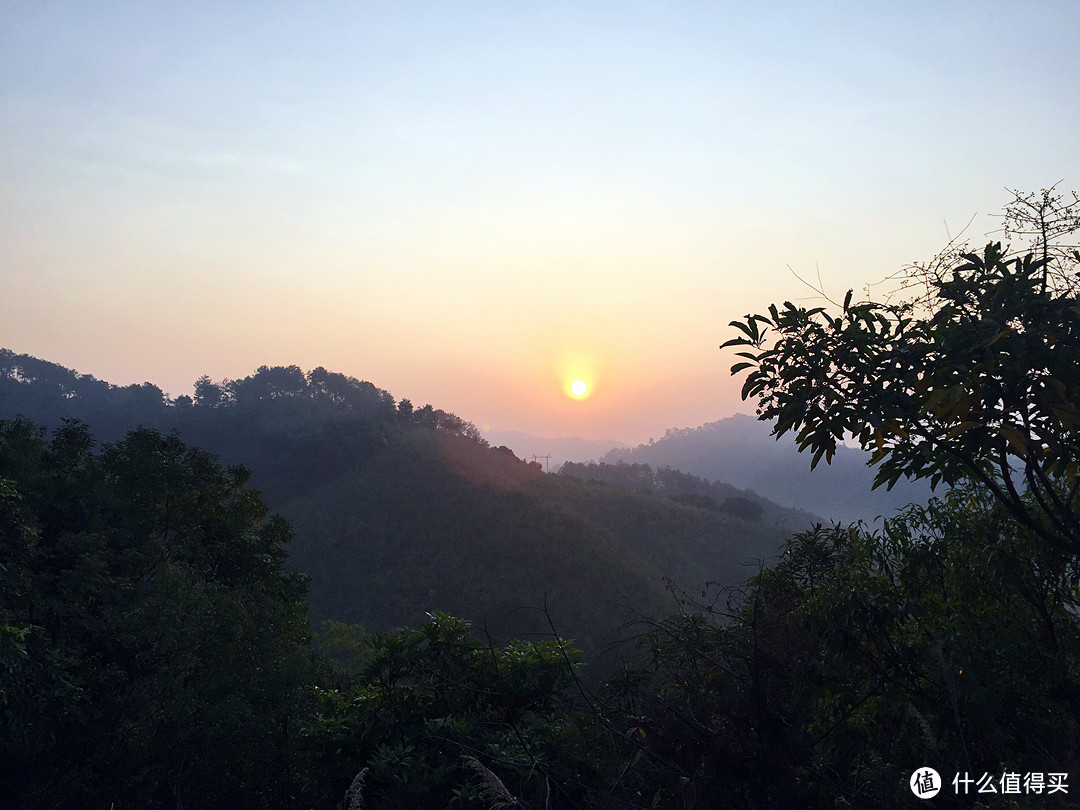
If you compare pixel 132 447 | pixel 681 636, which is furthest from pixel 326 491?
pixel 681 636

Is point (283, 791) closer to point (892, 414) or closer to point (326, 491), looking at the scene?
point (892, 414)

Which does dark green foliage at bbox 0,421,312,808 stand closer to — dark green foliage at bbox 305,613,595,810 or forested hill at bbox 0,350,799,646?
dark green foliage at bbox 305,613,595,810

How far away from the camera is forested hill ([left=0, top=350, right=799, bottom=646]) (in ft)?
168

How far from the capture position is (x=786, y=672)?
6062 mm

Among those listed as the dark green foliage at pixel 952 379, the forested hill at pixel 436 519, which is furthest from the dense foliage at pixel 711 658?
the forested hill at pixel 436 519

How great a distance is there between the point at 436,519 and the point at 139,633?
47516 mm

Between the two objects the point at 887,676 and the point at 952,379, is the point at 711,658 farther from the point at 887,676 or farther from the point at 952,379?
the point at 952,379

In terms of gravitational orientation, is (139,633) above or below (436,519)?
above

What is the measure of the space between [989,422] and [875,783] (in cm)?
258

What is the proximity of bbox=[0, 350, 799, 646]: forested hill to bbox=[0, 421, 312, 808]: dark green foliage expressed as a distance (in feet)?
63.1

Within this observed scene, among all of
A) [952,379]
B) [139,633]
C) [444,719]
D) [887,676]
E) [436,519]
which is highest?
[952,379]

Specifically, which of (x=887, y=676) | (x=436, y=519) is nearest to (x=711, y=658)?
(x=887, y=676)

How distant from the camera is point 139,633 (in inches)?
574

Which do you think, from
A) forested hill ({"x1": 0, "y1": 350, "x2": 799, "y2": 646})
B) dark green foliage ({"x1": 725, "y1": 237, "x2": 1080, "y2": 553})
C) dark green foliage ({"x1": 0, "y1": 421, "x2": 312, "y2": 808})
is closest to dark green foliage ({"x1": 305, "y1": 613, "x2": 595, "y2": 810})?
dark green foliage ({"x1": 725, "y1": 237, "x2": 1080, "y2": 553})
